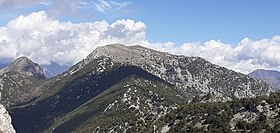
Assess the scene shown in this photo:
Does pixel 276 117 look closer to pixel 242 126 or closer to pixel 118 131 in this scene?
pixel 242 126

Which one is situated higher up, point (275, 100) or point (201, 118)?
point (275, 100)

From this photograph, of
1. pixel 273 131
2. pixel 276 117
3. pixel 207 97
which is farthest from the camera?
pixel 207 97

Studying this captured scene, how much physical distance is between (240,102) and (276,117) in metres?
15.0

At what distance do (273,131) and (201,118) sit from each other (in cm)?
2522

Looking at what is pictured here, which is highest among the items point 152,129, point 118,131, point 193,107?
point 193,107

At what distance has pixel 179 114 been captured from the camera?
117m

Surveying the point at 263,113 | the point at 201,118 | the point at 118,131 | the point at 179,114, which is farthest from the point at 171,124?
the point at 118,131

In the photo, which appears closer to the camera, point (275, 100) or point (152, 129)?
point (275, 100)

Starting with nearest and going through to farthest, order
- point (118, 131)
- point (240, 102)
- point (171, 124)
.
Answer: point (240, 102)
point (171, 124)
point (118, 131)

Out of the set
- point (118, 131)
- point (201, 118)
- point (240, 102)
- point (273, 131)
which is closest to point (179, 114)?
point (201, 118)

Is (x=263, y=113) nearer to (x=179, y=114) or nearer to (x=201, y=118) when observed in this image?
(x=201, y=118)

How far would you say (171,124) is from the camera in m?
115

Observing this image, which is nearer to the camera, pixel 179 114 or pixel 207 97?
pixel 179 114

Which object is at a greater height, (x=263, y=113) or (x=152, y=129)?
(x=263, y=113)
